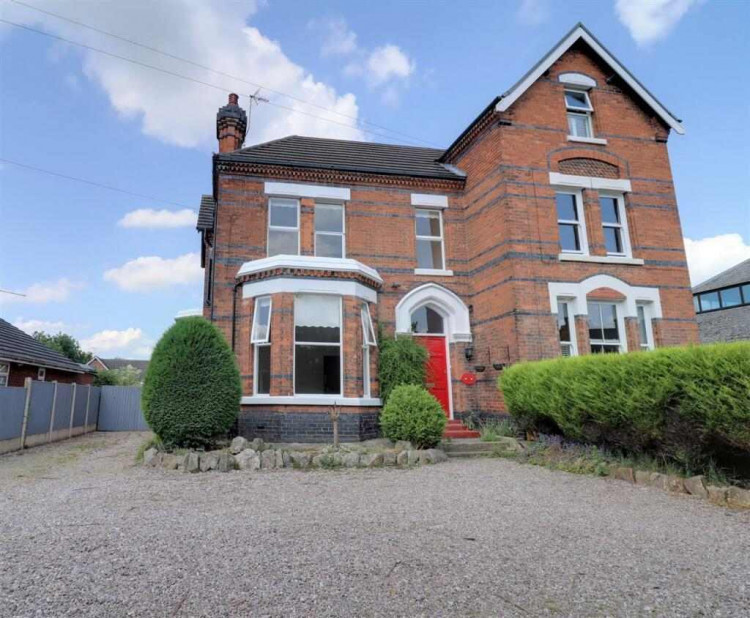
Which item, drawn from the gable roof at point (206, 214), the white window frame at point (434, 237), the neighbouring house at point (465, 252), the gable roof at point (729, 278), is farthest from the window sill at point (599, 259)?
the gable roof at point (729, 278)

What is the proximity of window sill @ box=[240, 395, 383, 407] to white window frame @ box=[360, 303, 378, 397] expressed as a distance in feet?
1.71

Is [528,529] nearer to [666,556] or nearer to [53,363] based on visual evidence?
[666,556]


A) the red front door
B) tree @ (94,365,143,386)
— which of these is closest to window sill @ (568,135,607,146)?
the red front door

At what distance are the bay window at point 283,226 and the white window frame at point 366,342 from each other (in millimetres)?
2735

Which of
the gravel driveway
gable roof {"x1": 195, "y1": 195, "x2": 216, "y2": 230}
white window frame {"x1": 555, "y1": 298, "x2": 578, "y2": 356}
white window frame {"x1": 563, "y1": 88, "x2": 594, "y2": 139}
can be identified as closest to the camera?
the gravel driveway

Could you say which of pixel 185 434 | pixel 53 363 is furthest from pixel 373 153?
pixel 53 363

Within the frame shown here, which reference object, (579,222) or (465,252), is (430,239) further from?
(579,222)

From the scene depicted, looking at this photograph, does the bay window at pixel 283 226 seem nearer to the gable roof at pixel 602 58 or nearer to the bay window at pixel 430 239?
the bay window at pixel 430 239

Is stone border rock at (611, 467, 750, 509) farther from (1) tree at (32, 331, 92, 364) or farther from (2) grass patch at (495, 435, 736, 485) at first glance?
(1) tree at (32, 331, 92, 364)

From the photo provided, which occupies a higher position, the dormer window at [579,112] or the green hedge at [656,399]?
the dormer window at [579,112]

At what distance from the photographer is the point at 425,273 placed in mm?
13133

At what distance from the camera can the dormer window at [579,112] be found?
13.3m

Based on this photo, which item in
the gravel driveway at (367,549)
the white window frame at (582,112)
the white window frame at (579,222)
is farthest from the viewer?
the white window frame at (582,112)

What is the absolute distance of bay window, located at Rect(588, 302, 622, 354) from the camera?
12.0 m
